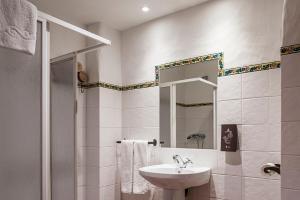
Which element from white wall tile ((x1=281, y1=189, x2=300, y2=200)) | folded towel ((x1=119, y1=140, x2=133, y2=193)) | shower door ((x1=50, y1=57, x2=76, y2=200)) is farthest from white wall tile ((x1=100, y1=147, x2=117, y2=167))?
white wall tile ((x1=281, y1=189, x2=300, y2=200))

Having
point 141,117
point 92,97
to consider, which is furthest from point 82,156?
point 141,117

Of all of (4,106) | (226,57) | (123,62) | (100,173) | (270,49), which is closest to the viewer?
(4,106)

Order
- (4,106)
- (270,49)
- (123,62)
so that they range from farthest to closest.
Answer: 1. (123,62)
2. (270,49)
3. (4,106)

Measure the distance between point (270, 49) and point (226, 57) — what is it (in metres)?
0.38

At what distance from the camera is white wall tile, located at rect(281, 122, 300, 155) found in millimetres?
1645

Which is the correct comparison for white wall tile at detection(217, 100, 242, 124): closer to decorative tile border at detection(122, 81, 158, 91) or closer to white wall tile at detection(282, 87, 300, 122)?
white wall tile at detection(282, 87, 300, 122)

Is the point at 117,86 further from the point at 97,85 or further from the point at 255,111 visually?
the point at 255,111

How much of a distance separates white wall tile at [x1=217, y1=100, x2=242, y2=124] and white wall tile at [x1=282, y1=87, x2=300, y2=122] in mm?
600

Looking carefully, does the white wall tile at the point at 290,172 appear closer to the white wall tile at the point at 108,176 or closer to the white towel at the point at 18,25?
the white towel at the point at 18,25

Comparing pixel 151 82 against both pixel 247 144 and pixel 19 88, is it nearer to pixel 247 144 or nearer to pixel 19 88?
pixel 247 144

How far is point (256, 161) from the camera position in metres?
2.18

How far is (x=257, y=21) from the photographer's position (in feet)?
7.39

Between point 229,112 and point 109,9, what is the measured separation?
1.59 meters

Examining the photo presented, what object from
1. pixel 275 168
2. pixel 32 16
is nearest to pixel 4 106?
pixel 32 16
